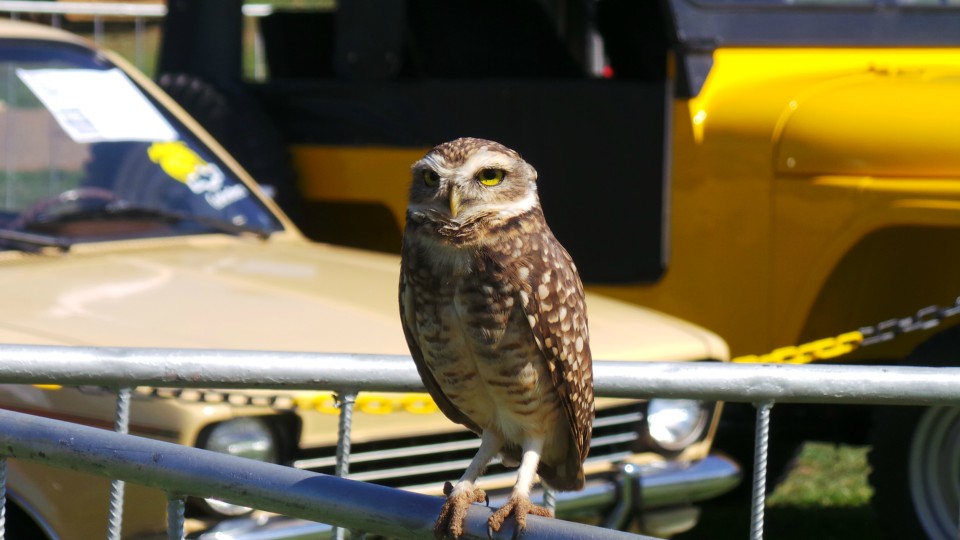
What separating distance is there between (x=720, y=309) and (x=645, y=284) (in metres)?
0.31

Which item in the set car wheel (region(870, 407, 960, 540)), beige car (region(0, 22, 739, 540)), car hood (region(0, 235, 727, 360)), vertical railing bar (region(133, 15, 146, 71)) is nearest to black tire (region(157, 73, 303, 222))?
beige car (region(0, 22, 739, 540))

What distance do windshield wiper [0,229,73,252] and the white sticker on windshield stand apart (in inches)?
16.9

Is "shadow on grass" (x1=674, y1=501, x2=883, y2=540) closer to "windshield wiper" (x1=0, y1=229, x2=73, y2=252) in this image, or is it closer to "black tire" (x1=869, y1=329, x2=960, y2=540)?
"black tire" (x1=869, y1=329, x2=960, y2=540)

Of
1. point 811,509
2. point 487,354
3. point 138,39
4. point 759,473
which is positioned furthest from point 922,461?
point 138,39

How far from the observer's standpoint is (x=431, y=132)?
500cm

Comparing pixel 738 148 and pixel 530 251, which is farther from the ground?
pixel 530 251

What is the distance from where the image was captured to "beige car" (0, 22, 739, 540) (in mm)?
2963

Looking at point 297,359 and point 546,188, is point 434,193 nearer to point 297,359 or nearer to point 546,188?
Result: point 297,359

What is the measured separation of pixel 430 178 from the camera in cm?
231

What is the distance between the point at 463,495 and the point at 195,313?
1562 mm

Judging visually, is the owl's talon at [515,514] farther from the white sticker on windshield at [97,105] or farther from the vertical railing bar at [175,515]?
the white sticker on windshield at [97,105]

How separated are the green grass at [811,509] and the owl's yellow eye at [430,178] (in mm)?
3116

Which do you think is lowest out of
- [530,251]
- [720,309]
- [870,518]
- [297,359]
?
[870,518]

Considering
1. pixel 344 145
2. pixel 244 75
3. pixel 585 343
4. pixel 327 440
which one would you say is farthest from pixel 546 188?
pixel 585 343
